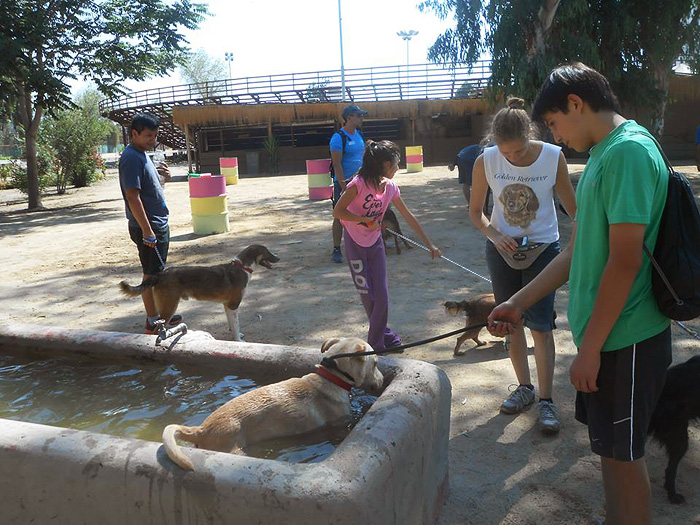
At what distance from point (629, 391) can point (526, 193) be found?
1.83 metres

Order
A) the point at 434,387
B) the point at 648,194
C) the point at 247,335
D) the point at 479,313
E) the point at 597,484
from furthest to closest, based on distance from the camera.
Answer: the point at 247,335, the point at 479,313, the point at 597,484, the point at 434,387, the point at 648,194

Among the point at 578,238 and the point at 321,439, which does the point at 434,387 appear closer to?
the point at 321,439

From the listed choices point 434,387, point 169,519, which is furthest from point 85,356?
point 434,387

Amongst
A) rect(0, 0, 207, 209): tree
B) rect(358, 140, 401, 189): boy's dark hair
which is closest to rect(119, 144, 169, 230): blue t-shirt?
rect(358, 140, 401, 189): boy's dark hair

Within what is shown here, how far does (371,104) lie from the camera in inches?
1190

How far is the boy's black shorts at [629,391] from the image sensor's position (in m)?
2.18

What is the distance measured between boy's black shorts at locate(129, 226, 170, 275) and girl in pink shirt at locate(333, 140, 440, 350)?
6.19ft

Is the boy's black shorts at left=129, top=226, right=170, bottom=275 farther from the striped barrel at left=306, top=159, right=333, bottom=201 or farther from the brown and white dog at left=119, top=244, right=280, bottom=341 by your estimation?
the striped barrel at left=306, top=159, right=333, bottom=201

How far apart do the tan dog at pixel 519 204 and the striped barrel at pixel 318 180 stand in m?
13.9

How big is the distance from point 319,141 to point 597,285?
32425 mm

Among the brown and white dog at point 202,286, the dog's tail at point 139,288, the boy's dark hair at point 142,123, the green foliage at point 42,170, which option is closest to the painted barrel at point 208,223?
the brown and white dog at point 202,286

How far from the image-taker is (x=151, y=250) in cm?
572

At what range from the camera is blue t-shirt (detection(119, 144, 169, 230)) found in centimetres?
529

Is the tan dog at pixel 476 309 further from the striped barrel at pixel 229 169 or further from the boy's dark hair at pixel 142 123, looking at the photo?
the striped barrel at pixel 229 169
